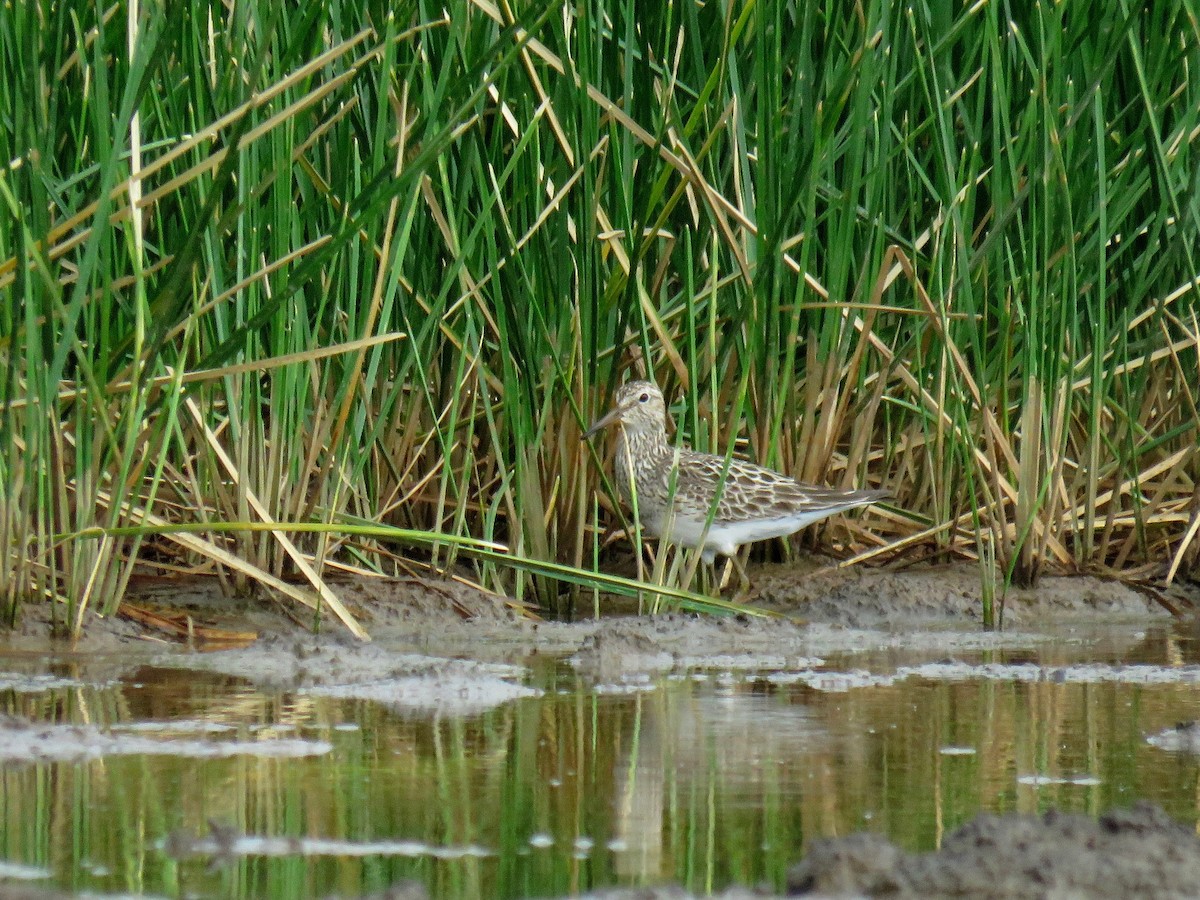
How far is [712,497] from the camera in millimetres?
6297

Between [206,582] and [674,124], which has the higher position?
[674,124]

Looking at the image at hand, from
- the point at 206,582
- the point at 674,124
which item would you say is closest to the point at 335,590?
the point at 206,582

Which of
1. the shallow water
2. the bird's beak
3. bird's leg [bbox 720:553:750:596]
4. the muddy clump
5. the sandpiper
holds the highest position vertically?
the bird's beak

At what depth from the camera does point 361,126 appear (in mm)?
5703

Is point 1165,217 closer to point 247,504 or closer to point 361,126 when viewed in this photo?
point 361,126

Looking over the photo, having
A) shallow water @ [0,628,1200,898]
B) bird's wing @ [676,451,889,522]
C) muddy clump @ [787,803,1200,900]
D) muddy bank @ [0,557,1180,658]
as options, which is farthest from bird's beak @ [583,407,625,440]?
muddy clump @ [787,803,1200,900]

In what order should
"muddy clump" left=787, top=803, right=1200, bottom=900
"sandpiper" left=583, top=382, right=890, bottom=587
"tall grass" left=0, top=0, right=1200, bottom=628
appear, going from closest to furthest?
"muddy clump" left=787, top=803, right=1200, bottom=900 < "tall grass" left=0, top=0, right=1200, bottom=628 < "sandpiper" left=583, top=382, right=890, bottom=587

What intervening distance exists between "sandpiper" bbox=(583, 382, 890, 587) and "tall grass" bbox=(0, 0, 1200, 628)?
0.13 meters

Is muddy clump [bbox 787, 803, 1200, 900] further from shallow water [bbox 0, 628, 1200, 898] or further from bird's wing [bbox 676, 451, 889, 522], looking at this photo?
bird's wing [bbox 676, 451, 889, 522]

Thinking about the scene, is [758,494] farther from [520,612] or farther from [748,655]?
[748,655]

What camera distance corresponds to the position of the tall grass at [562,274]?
4855mm

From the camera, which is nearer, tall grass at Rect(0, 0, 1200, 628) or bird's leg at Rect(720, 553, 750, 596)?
tall grass at Rect(0, 0, 1200, 628)

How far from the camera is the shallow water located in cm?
269

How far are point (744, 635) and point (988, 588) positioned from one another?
34.4 inches
